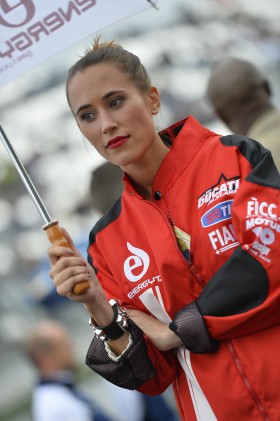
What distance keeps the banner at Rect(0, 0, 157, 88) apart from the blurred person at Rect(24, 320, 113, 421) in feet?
7.68

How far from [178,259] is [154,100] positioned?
588 millimetres

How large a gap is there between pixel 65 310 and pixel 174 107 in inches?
212

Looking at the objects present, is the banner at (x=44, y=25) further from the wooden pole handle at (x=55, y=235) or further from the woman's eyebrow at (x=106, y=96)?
the wooden pole handle at (x=55, y=235)

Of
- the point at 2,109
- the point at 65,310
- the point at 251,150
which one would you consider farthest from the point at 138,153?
the point at 2,109

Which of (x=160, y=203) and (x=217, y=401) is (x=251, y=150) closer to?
(x=160, y=203)

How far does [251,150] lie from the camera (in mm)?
2639

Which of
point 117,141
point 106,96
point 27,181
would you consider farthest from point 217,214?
point 27,181

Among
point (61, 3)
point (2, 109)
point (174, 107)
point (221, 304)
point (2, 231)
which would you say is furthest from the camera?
point (2, 231)

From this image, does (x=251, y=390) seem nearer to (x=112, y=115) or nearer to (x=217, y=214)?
(x=217, y=214)

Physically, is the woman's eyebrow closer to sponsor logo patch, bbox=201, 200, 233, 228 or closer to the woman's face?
the woman's face

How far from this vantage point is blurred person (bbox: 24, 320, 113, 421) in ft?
15.6

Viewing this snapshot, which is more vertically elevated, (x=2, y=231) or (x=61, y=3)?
(x=2, y=231)

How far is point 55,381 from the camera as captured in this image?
4922mm

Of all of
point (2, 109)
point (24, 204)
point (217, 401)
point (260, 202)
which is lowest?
point (217, 401)
